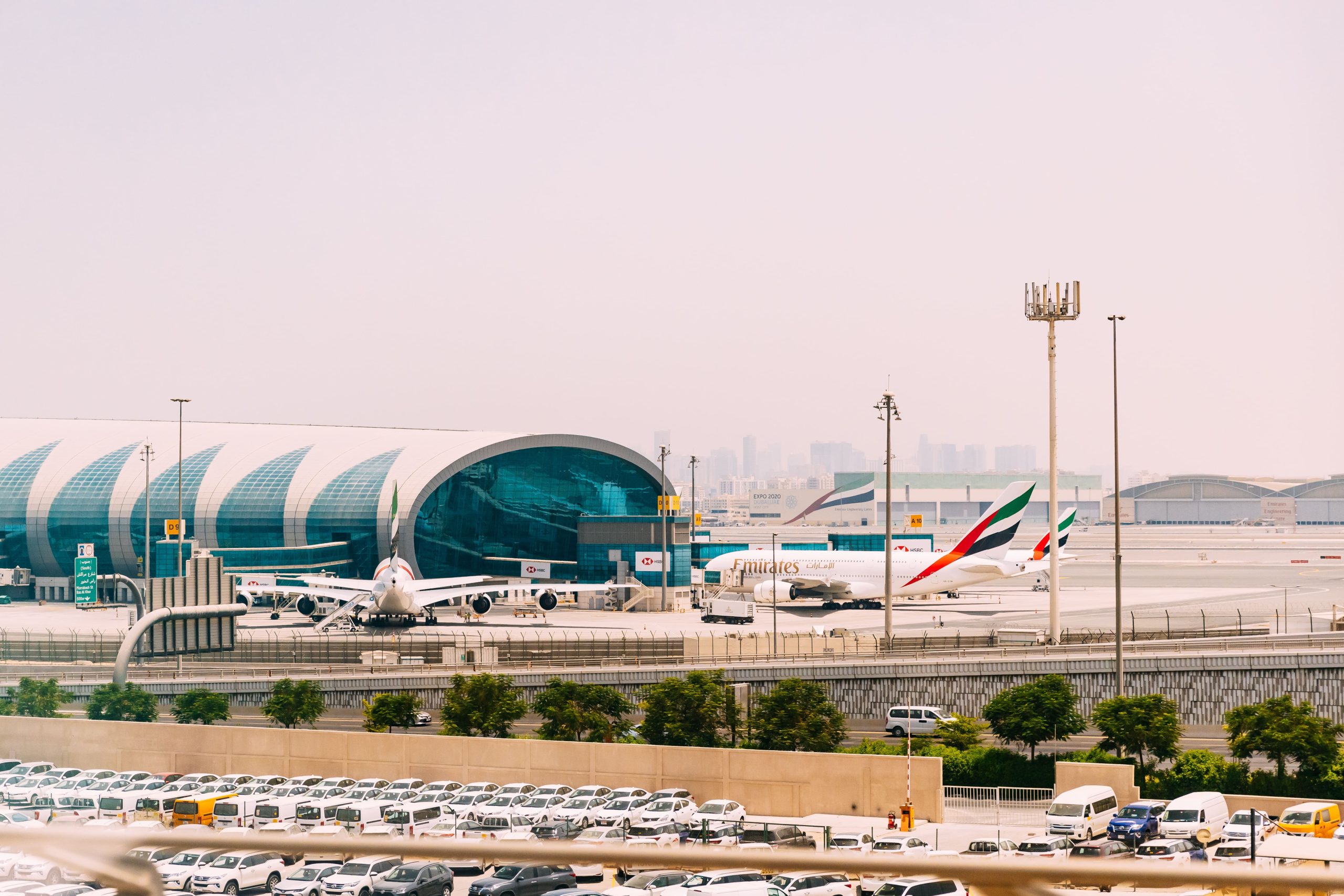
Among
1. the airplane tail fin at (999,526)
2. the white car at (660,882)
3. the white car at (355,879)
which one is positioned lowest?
the white car at (355,879)

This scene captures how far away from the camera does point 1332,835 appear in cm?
3538

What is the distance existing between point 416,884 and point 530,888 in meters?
2.50

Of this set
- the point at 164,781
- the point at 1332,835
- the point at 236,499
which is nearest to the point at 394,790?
the point at 164,781

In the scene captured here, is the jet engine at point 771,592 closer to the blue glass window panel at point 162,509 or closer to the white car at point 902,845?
the blue glass window panel at point 162,509

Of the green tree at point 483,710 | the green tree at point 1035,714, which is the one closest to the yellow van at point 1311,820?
the green tree at point 1035,714

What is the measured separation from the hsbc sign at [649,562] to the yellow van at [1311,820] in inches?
2670

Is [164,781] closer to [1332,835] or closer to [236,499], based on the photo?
[1332,835]

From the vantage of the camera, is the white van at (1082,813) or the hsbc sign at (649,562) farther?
the hsbc sign at (649,562)

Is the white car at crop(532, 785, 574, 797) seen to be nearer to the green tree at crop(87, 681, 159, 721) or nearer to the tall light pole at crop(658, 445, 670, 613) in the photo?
the green tree at crop(87, 681, 159, 721)

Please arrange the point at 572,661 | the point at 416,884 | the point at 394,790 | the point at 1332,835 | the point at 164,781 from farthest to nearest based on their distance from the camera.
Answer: the point at 572,661 → the point at 164,781 → the point at 394,790 → the point at 1332,835 → the point at 416,884

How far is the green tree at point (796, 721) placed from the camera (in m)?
46.1

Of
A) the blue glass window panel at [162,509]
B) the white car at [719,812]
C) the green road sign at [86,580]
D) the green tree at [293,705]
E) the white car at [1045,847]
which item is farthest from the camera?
the blue glass window panel at [162,509]

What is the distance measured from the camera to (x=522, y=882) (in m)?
29.7

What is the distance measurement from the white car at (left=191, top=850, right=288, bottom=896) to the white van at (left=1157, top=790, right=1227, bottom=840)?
2305cm
